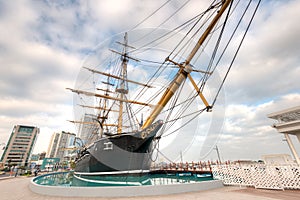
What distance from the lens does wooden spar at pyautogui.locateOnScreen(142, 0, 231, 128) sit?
243 inches

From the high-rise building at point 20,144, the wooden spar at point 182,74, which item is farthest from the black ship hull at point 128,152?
the high-rise building at point 20,144

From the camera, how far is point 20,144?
7906 centimetres

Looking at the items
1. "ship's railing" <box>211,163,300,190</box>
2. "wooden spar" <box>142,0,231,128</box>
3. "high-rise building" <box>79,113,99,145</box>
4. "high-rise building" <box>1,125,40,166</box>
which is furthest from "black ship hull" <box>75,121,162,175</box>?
"high-rise building" <box>1,125,40,166</box>

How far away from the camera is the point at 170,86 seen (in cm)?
880

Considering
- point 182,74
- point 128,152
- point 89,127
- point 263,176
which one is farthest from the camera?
point 89,127

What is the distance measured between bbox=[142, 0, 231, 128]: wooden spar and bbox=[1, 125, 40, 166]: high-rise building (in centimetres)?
9522

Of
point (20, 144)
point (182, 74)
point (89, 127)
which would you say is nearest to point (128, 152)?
point (182, 74)

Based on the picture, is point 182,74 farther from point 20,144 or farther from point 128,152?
point 20,144

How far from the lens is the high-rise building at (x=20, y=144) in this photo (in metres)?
76.7

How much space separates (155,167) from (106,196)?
17.8m

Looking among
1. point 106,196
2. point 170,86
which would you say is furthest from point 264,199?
point 170,86

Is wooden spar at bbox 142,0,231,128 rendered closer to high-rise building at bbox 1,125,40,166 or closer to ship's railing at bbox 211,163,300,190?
ship's railing at bbox 211,163,300,190

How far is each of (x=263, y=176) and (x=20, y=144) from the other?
106 m

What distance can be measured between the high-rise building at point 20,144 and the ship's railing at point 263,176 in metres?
98.2
